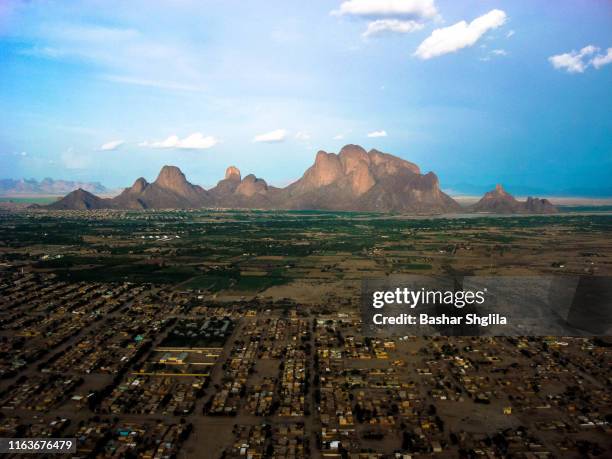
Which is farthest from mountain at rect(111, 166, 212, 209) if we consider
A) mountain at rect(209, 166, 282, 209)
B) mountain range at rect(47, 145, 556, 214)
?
mountain at rect(209, 166, 282, 209)

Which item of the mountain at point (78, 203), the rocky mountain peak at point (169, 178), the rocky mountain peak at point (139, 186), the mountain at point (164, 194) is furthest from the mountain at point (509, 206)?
the mountain at point (78, 203)

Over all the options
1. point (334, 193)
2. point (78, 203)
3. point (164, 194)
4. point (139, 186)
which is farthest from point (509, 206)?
point (78, 203)

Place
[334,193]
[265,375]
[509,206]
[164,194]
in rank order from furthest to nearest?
[164,194] → [334,193] → [509,206] → [265,375]

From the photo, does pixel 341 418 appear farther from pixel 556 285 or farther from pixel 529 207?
pixel 529 207

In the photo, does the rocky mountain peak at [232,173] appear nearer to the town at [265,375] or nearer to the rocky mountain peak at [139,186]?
the rocky mountain peak at [139,186]

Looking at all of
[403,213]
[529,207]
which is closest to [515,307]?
[403,213]

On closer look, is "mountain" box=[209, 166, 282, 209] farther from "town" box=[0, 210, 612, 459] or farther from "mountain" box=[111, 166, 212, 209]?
"town" box=[0, 210, 612, 459]

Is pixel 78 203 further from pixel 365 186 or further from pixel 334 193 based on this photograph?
pixel 365 186
